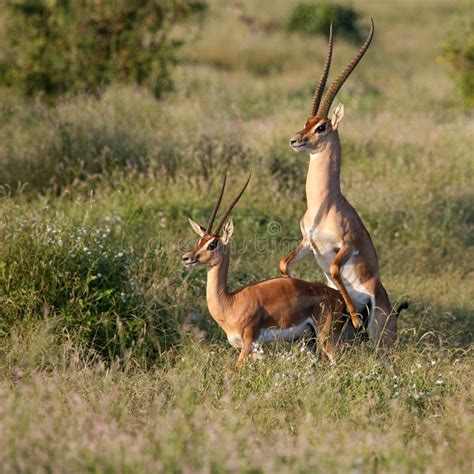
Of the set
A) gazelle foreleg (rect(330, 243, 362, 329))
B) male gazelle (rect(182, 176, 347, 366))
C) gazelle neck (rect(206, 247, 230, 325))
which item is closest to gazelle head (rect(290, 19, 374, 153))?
gazelle foreleg (rect(330, 243, 362, 329))

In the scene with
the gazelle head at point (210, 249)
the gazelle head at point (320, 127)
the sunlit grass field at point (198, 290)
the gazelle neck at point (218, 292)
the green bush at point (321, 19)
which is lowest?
the green bush at point (321, 19)

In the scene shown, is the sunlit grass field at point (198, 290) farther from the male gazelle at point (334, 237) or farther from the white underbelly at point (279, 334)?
the male gazelle at point (334, 237)

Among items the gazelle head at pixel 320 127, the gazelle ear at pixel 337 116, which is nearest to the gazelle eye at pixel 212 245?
the gazelle head at pixel 320 127

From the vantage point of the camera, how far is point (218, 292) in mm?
5715

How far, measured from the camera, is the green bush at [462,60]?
1583 cm

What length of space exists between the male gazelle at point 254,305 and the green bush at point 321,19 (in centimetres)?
1978

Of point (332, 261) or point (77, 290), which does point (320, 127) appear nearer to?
point (332, 261)

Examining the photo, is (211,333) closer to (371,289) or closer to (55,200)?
(371,289)

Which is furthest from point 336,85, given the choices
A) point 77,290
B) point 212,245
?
point 77,290

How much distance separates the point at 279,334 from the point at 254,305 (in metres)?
0.23

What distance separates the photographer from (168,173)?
33.3 ft

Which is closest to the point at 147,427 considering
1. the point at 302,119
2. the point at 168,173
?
the point at 168,173

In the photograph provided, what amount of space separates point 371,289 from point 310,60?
15.6 m

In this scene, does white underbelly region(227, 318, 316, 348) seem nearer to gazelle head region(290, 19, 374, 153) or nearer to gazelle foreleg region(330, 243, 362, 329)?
gazelle foreleg region(330, 243, 362, 329)
